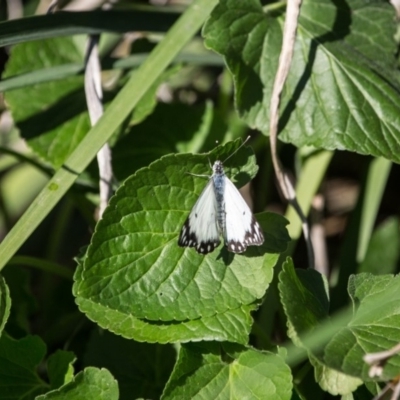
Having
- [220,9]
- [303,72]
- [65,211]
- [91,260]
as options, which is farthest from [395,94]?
[65,211]

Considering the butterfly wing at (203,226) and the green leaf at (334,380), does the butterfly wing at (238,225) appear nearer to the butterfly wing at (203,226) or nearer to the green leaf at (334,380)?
the butterfly wing at (203,226)

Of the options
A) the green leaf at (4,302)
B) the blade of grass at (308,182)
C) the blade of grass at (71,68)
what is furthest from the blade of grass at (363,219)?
the green leaf at (4,302)

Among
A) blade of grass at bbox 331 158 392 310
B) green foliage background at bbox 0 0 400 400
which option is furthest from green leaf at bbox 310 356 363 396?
blade of grass at bbox 331 158 392 310

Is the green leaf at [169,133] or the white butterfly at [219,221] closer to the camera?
the white butterfly at [219,221]

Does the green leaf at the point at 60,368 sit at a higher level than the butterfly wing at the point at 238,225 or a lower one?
lower

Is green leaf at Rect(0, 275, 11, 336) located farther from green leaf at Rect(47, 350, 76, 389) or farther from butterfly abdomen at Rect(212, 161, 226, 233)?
butterfly abdomen at Rect(212, 161, 226, 233)

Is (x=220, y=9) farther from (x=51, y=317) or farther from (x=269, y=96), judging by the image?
(x=51, y=317)
